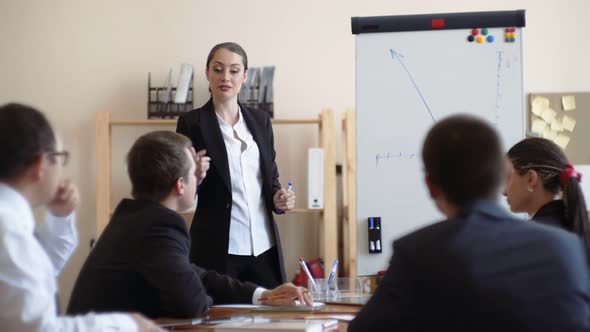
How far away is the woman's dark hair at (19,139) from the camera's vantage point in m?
1.28

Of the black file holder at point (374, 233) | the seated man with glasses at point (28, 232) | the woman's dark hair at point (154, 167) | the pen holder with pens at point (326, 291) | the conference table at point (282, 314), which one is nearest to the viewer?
the seated man with glasses at point (28, 232)

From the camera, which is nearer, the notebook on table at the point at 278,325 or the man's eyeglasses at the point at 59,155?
the man's eyeglasses at the point at 59,155

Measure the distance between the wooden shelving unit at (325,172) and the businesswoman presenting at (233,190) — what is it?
127 centimetres

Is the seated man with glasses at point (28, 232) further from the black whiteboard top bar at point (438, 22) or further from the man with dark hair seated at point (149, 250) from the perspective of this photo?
the black whiteboard top bar at point (438, 22)

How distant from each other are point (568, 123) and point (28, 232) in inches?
148

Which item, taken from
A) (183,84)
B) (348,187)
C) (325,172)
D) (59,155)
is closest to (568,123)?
(348,187)

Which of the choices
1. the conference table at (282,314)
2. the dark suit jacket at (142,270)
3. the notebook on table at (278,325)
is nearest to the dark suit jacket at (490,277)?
the notebook on table at (278,325)

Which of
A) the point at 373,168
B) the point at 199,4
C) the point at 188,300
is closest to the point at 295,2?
the point at 199,4

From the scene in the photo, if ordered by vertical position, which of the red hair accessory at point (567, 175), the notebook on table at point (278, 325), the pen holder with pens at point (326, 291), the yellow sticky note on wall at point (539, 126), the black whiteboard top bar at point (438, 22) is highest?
the black whiteboard top bar at point (438, 22)

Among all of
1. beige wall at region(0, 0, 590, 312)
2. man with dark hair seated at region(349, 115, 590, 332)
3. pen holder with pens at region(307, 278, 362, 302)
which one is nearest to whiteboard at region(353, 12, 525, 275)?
pen holder with pens at region(307, 278, 362, 302)

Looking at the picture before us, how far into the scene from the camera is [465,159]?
121 cm

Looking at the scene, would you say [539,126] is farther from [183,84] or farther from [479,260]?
[479,260]

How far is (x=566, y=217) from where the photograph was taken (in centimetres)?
196

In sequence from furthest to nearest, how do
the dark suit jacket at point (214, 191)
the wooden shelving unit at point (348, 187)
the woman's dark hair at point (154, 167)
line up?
the wooden shelving unit at point (348, 187), the dark suit jacket at point (214, 191), the woman's dark hair at point (154, 167)
